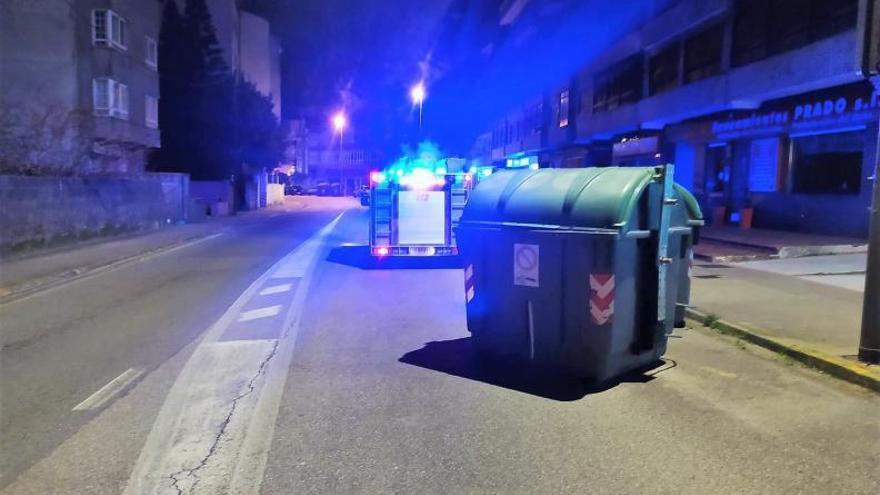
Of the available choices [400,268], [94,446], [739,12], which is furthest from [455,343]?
[739,12]

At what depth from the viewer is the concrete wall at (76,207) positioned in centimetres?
1524

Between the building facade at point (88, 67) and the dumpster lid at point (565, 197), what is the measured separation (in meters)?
16.7

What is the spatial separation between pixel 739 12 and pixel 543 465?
19.5 m

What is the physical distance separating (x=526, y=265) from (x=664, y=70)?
21.8 m

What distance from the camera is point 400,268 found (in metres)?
14.4

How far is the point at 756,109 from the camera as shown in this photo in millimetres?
20016

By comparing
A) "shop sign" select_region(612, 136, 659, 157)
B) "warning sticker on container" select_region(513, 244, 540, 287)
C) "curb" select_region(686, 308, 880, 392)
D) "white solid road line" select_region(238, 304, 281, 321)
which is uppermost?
"shop sign" select_region(612, 136, 659, 157)

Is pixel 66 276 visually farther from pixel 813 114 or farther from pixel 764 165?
pixel 764 165

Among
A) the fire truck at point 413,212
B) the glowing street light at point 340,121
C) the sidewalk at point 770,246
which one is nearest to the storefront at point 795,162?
the sidewalk at point 770,246

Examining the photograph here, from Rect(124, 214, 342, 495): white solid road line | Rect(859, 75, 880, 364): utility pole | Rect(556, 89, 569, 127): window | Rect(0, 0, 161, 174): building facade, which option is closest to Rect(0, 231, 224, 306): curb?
Rect(0, 0, 161, 174): building facade

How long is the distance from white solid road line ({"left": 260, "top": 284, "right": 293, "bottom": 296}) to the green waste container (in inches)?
200

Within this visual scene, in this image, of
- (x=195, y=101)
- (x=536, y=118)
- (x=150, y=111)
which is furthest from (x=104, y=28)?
(x=536, y=118)

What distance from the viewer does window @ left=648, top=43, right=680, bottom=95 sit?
24322mm

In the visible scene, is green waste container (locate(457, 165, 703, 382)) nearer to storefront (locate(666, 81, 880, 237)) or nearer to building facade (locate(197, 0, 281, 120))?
storefront (locate(666, 81, 880, 237))
